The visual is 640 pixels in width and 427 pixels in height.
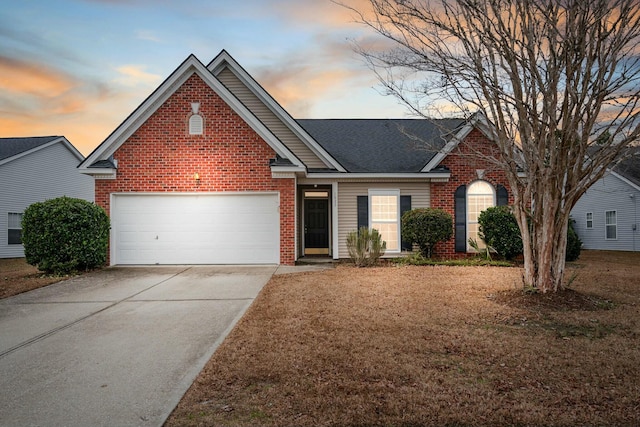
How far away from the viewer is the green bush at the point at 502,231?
13023mm

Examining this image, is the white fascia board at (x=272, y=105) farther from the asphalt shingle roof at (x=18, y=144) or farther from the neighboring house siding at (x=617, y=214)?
the neighboring house siding at (x=617, y=214)

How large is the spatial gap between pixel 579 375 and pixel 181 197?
38.0 feet

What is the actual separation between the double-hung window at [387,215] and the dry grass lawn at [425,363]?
656cm

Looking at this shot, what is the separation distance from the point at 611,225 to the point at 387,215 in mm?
16112

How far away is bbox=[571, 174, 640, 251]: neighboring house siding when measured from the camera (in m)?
21.2

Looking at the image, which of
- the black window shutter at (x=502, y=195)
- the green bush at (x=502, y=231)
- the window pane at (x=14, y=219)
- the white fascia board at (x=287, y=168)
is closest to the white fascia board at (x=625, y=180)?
the black window shutter at (x=502, y=195)

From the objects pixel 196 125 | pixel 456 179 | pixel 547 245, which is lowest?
pixel 547 245

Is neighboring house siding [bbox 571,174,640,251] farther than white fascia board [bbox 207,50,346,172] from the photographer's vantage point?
Yes

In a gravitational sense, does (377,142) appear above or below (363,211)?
above

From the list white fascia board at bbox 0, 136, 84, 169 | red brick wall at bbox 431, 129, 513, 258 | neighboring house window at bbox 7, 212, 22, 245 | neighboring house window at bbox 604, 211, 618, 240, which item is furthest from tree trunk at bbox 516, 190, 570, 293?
neighboring house window at bbox 7, 212, 22, 245

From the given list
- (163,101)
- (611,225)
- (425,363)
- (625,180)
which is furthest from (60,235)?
(611,225)

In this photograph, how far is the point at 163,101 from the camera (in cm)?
1259

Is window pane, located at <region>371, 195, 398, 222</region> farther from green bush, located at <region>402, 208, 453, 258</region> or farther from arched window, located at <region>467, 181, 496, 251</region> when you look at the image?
arched window, located at <region>467, 181, 496, 251</region>

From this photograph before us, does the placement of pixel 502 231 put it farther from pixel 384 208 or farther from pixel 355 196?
pixel 355 196
